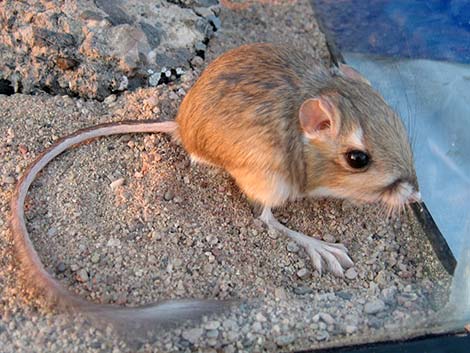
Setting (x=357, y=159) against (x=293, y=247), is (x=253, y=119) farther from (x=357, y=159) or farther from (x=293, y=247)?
(x=293, y=247)

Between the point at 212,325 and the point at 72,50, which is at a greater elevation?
the point at 72,50

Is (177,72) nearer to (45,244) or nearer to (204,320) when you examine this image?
(45,244)

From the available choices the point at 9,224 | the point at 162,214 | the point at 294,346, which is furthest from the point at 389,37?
the point at 9,224

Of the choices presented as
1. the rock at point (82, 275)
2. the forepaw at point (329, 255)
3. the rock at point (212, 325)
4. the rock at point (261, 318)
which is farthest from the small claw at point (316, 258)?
the rock at point (82, 275)

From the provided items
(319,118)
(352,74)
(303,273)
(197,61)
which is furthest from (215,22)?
(303,273)

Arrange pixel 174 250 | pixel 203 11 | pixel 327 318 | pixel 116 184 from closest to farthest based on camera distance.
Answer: pixel 327 318, pixel 174 250, pixel 116 184, pixel 203 11

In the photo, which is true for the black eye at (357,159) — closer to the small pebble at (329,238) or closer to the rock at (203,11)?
the small pebble at (329,238)
